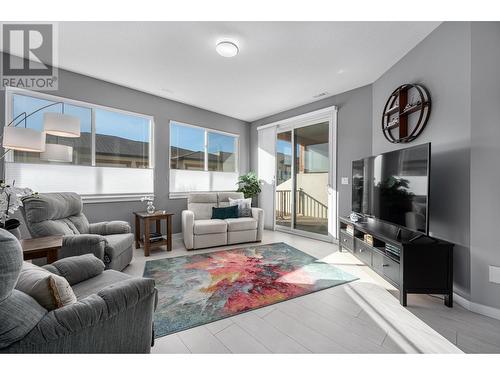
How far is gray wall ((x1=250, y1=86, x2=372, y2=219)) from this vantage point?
362 cm

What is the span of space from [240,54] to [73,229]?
289 cm

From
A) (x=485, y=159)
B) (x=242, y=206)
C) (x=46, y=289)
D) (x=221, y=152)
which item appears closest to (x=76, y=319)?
(x=46, y=289)

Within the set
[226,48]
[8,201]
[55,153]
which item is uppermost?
[226,48]

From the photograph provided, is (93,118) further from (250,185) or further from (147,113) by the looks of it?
(250,185)

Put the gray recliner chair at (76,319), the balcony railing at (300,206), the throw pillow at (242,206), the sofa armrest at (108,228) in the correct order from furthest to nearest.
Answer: the balcony railing at (300,206)
the throw pillow at (242,206)
the sofa armrest at (108,228)
the gray recliner chair at (76,319)

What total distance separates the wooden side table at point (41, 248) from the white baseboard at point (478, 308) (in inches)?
139

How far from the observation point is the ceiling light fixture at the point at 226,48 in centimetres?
250

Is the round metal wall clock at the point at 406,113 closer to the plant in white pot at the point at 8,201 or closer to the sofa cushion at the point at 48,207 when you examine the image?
the plant in white pot at the point at 8,201

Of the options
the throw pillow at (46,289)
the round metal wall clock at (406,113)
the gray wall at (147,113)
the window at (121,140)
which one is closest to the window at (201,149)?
the gray wall at (147,113)

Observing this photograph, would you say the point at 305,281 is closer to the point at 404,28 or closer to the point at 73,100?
the point at 404,28

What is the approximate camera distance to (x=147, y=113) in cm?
407

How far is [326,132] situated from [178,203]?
3.27 m

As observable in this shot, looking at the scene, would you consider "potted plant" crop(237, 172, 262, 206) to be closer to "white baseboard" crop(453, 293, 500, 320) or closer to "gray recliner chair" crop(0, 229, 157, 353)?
"white baseboard" crop(453, 293, 500, 320)

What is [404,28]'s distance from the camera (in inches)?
90.2
